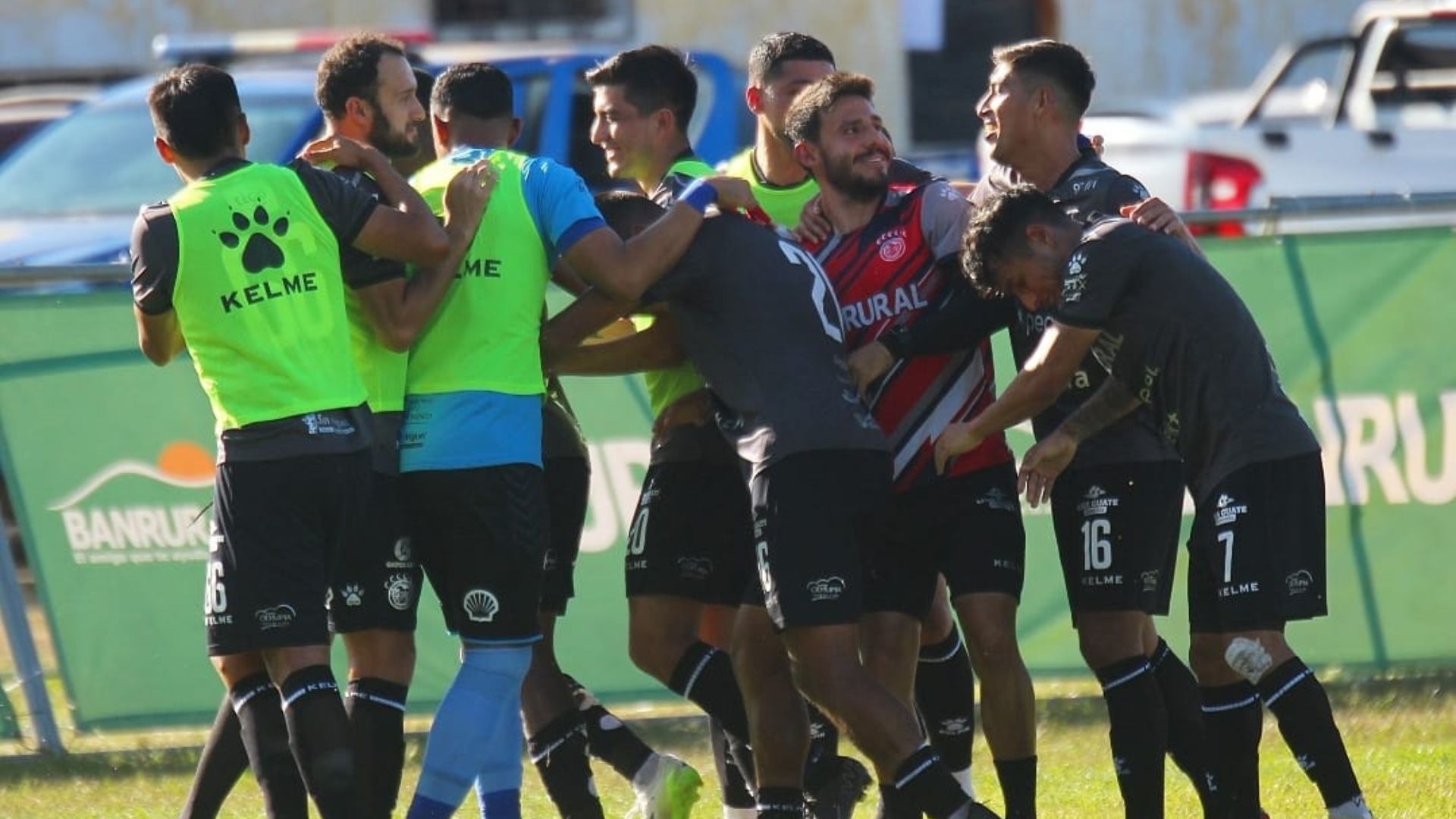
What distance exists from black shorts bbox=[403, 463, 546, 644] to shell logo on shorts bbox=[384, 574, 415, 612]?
0.12 metres

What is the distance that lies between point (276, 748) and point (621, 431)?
2825mm

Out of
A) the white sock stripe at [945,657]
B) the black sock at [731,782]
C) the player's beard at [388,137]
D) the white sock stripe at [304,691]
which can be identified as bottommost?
the black sock at [731,782]

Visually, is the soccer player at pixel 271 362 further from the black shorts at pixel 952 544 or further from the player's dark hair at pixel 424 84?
the player's dark hair at pixel 424 84

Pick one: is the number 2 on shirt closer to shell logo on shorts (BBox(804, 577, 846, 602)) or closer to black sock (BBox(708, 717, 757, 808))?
shell logo on shorts (BBox(804, 577, 846, 602))

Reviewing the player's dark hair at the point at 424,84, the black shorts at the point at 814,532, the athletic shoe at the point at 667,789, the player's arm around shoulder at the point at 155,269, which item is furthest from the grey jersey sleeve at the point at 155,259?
the athletic shoe at the point at 667,789

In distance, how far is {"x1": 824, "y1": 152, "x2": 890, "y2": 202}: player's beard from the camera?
610 cm

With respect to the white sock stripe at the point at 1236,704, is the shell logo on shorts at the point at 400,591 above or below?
above

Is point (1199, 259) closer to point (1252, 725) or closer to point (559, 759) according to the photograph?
point (1252, 725)

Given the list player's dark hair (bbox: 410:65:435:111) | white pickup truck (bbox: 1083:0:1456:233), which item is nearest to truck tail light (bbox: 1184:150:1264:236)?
white pickup truck (bbox: 1083:0:1456:233)

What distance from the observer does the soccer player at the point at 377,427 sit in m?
5.78

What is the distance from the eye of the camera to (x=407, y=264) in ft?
19.1

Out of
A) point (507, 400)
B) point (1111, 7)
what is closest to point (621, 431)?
point (507, 400)

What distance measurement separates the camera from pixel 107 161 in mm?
11750

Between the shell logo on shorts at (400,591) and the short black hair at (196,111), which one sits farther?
the shell logo on shorts at (400,591)
